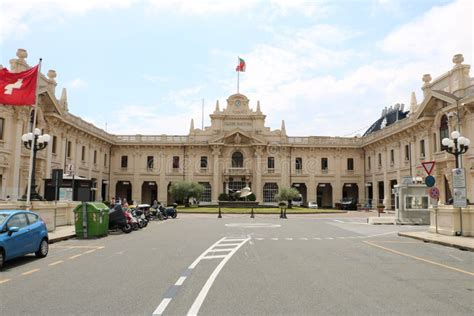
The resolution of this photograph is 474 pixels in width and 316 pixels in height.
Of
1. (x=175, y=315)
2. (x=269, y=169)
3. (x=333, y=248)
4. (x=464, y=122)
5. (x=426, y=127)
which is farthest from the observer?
(x=269, y=169)

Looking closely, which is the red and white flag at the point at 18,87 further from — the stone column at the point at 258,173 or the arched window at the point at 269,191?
the arched window at the point at 269,191

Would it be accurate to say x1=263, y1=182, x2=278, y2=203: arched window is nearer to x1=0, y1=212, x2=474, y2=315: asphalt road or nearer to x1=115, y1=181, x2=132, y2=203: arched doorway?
x1=115, y1=181, x2=132, y2=203: arched doorway

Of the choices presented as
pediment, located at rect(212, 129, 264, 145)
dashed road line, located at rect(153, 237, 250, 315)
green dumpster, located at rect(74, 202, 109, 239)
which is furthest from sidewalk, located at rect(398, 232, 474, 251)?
pediment, located at rect(212, 129, 264, 145)

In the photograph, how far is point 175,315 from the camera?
6.01m

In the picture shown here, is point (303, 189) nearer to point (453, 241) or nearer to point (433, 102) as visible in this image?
point (433, 102)

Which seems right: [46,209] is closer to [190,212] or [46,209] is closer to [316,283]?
[316,283]

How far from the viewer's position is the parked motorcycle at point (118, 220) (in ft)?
67.8

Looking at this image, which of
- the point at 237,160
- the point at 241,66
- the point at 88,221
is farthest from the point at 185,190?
the point at 88,221

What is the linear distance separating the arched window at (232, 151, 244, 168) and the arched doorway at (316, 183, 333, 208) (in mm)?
13213

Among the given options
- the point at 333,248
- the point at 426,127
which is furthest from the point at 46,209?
the point at 426,127

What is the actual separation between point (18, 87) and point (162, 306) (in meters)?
19.4

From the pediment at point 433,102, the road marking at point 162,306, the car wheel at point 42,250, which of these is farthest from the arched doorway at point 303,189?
the road marking at point 162,306

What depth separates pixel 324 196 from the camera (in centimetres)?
6500

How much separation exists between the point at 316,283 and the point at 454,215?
513 inches
